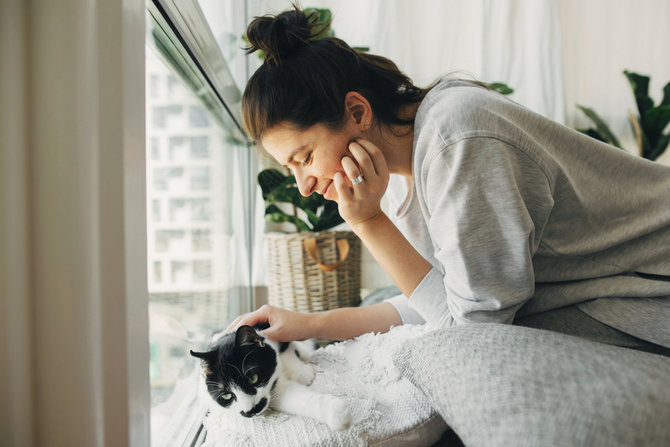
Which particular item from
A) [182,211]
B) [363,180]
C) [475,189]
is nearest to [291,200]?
[182,211]

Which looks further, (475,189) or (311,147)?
(311,147)

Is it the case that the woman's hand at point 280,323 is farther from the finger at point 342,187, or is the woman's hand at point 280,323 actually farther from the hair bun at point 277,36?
the hair bun at point 277,36

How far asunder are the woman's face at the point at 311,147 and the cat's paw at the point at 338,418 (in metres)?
0.43

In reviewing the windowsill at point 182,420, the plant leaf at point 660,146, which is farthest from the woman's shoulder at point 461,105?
the plant leaf at point 660,146

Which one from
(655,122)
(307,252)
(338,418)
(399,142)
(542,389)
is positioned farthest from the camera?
(655,122)

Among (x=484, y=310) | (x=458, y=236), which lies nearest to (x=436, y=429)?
(x=484, y=310)

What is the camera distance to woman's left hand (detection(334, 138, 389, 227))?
0.75 meters

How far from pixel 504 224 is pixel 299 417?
17.3 inches

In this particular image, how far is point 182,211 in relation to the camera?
34.5 inches

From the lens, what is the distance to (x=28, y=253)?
0.32 m

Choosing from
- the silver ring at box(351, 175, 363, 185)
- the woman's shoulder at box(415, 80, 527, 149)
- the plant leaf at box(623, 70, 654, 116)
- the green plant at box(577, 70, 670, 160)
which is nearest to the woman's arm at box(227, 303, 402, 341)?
the silver ring at box(351, 175, 363, 185)

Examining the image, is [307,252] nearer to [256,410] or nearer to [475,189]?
[256,410]

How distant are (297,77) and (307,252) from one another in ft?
2.64

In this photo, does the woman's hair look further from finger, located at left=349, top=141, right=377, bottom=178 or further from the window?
the window
